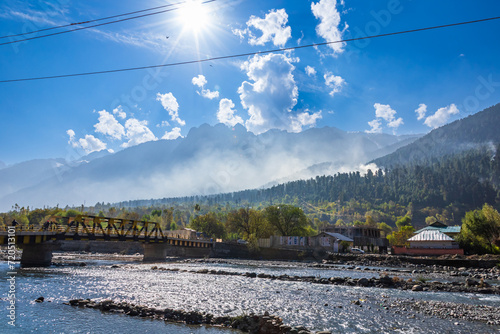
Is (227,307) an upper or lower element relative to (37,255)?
upper

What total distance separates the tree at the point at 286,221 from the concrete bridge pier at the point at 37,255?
71.5m

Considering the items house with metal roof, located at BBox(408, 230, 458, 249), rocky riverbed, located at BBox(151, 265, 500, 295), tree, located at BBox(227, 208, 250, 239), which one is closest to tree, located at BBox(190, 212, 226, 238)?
tree, located at BBox(227, 208, 250, 239)

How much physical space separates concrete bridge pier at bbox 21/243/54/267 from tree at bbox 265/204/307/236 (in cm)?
7149

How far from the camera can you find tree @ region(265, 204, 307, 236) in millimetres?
107812

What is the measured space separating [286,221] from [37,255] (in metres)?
77.0

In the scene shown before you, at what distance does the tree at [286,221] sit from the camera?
354 feet

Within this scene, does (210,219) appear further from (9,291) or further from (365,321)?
(365,321)

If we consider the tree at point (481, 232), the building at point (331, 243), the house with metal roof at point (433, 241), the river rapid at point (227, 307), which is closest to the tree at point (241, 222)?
the building at point (331, 243)

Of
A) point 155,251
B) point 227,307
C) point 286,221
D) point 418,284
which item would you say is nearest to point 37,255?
point 155,251

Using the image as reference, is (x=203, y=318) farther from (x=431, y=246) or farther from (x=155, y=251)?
(x=431, y=246)

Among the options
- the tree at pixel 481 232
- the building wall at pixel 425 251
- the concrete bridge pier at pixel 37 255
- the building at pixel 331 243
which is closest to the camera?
the concrete bridge pier at pixel 37 255

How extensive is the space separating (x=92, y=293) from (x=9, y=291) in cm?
660

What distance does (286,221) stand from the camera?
10856cm

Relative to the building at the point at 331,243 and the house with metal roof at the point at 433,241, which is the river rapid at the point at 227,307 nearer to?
the house with metal roof at the point at 433,241
